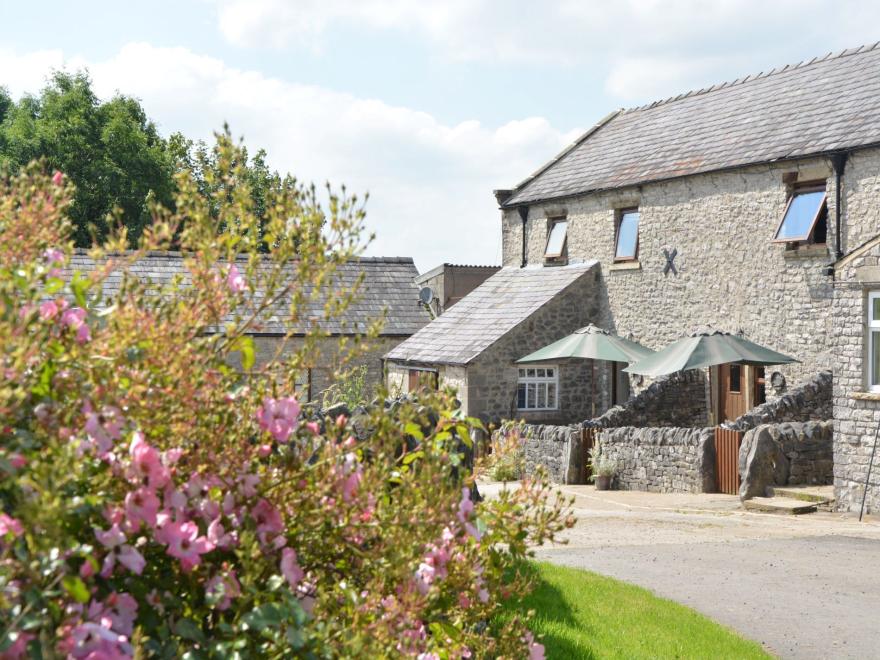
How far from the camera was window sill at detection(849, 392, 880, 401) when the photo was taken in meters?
16.4

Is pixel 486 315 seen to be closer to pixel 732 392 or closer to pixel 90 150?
pixel 732 392

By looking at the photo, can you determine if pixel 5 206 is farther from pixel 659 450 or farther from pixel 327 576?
pixel 659 450

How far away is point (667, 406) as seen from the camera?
23.8 m

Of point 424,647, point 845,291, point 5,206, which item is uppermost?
point 845,291

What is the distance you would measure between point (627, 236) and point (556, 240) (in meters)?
2.91

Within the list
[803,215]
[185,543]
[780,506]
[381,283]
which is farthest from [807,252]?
[185,543]

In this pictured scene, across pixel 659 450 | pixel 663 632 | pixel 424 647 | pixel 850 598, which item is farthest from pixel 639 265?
pixel 424 647

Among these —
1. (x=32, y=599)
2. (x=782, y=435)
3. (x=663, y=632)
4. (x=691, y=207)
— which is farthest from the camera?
(x=691, y=207)

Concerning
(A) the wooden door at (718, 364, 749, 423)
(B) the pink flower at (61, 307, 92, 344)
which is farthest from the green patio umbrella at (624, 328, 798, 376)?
(B) the pink flower at (61, 307, 92, 344)

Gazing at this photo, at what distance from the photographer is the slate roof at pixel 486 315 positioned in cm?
2603

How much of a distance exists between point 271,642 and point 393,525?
459 mm

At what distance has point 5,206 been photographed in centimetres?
321

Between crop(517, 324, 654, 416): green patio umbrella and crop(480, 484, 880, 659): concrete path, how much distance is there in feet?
18.2

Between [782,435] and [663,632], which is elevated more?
[782,435]
